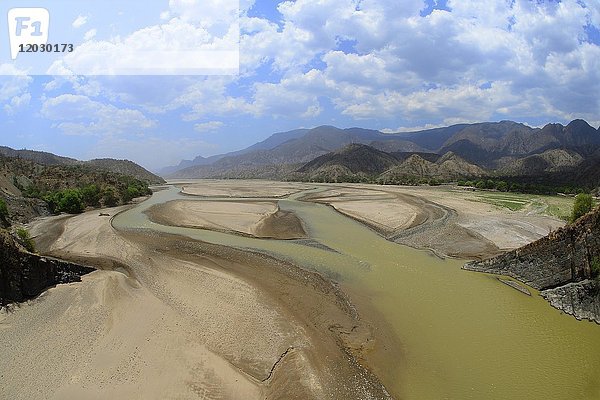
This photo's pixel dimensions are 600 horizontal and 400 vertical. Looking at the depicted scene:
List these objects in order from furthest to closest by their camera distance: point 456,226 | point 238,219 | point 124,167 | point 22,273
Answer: point 124,167 → point 238,219 → point 456,226 → point 22,273

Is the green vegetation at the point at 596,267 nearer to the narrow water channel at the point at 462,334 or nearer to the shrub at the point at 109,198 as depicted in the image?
the narrow water channel at the point at 462,334

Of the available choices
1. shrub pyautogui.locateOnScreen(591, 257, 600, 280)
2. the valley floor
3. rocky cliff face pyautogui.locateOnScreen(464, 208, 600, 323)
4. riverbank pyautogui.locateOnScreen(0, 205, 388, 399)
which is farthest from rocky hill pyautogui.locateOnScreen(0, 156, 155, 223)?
shrub pyautogui.locateOnScreen(591, 257, 600, 280)

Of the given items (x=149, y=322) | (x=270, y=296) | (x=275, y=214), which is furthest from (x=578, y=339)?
(x=275, y=214)

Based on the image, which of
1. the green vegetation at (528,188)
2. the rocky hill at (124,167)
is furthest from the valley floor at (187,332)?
the rocky hill at (124,167)

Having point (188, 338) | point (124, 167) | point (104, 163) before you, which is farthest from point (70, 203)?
point (104, 163)

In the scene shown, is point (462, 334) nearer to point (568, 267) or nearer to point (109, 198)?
point (568, 267)

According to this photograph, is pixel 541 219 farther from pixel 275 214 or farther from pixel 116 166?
pixel 116 166

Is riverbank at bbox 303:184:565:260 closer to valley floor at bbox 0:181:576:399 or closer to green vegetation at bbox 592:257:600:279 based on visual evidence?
valley floor at bbox 0:181:576:399
